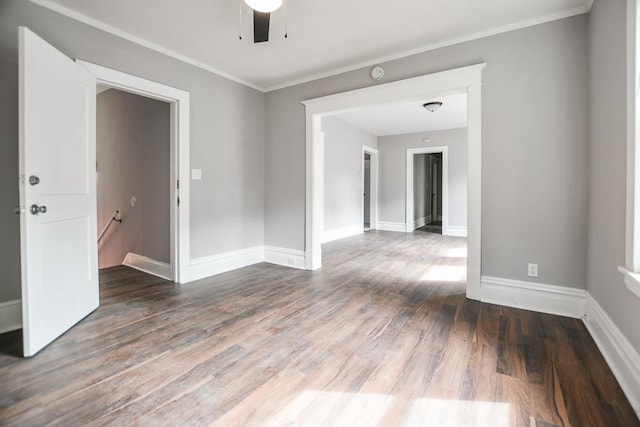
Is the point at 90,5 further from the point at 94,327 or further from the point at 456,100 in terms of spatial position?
the point at 456,100

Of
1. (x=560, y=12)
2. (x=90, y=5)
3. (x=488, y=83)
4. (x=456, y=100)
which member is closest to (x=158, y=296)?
(x=90, y=5)

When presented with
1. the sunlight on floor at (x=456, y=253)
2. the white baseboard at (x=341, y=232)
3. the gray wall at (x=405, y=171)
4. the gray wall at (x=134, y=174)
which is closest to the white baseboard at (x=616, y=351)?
the sunlight on floor at (x=456, y=253)

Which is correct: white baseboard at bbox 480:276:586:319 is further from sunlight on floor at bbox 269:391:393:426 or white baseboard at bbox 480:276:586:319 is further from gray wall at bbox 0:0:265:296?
gray wall at bbox 0:0:265:296

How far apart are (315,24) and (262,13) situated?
0.81 m

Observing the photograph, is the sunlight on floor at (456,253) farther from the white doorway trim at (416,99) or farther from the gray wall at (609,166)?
the gray wall at (609,166)

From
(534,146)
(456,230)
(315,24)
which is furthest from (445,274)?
(456,230)

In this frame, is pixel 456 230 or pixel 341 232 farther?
pixel 456 230

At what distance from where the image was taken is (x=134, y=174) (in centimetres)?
406

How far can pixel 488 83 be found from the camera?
8.96 feet

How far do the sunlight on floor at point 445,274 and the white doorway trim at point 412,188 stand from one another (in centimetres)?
327

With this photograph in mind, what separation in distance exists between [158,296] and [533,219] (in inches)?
139

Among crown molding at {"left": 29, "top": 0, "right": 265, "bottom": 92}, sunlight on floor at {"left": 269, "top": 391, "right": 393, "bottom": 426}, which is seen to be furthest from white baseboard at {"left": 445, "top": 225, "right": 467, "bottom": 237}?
sunlight on floor at {"left": 269, "top": 391, "right": 393, "bottom": 426}

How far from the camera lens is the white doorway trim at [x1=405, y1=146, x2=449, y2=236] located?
7146 mm

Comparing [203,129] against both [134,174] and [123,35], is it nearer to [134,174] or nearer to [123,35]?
[123,35]
